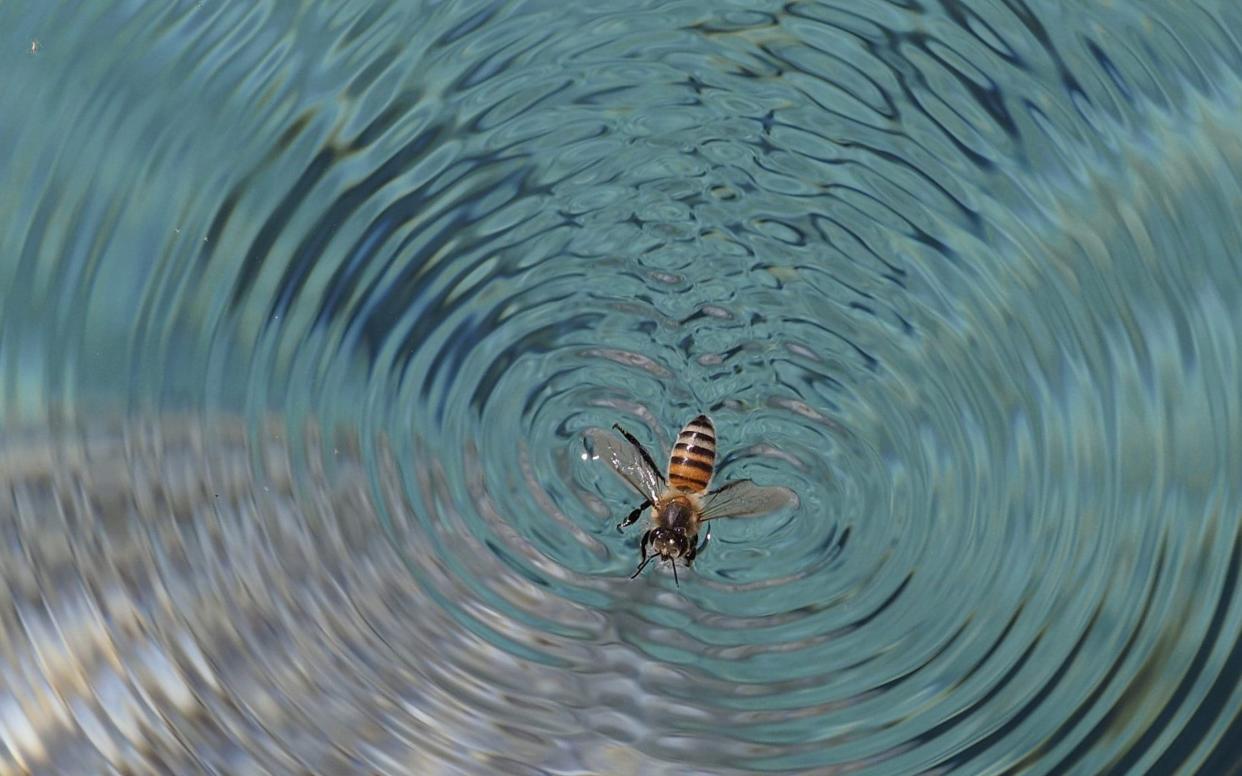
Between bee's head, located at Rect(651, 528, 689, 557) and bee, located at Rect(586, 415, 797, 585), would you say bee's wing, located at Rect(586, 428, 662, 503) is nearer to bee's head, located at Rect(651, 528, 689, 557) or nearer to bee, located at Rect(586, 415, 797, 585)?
bee, located at Rect(586, 415, 797, 585)

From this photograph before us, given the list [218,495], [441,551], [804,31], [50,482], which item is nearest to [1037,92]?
[804,31]

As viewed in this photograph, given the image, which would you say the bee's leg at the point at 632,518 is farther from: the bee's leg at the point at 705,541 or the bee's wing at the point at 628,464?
the bee's leg at the point at 705,541

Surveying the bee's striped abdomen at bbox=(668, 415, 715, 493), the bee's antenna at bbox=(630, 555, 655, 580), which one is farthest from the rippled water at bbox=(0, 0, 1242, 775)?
the bee's striped abdomen at bbox=(668, 415, 715, 493)

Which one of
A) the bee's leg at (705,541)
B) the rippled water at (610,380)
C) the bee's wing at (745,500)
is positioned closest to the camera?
the rippled water at (610,380)

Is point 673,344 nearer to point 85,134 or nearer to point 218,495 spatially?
point 218,495

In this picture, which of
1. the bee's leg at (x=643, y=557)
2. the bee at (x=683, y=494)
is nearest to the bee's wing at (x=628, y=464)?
the bee at (x=683, y=494)

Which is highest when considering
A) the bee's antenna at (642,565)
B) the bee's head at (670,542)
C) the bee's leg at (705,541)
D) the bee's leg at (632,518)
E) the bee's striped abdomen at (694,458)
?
the bee's striped abdomen at (694,458)

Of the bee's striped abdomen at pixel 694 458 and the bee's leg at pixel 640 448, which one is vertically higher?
the bee's leg at pixel 640 448

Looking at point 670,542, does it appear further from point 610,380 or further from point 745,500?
point 610,380
